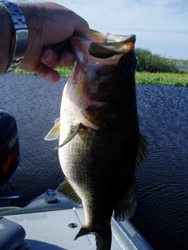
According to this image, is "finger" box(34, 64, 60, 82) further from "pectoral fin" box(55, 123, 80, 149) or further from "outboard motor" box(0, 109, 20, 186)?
"outboard motor" box(0, 109, 20, 186)

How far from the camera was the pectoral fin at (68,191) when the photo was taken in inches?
77.4

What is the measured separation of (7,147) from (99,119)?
1.60 meters

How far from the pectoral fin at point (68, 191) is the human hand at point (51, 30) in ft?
2.56

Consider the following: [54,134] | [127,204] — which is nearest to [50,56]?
[54,134]

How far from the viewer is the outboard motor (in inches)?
115

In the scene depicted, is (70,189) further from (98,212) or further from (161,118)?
(161,118)

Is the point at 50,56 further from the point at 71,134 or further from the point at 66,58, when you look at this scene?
the point at 71,134

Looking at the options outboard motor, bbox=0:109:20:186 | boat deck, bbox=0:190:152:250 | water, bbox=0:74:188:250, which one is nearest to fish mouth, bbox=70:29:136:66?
outboard motor, bbox=0:109:20:186

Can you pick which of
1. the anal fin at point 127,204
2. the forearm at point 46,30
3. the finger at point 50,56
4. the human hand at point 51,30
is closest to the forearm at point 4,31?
the forearm at point 46,30

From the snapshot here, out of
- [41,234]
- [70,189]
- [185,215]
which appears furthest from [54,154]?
[70,189]

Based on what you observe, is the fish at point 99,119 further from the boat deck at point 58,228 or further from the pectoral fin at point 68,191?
the boat deck at point 58,228

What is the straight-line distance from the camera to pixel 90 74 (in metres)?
1.74

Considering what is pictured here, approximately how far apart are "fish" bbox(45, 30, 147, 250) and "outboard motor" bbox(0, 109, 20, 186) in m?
1.29

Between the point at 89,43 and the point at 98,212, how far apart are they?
104cm
